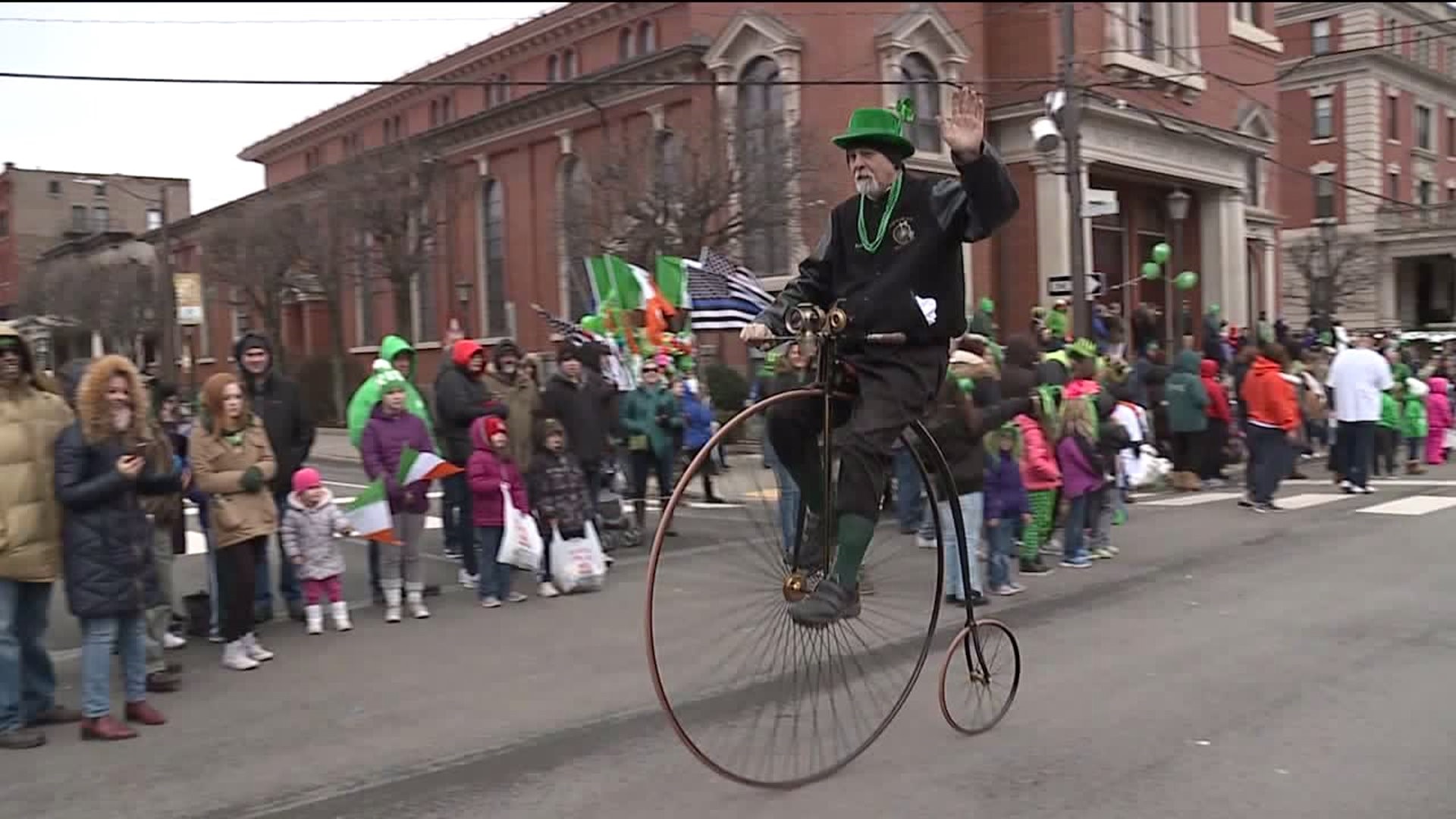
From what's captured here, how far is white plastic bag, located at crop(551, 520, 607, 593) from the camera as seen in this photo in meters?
9.34

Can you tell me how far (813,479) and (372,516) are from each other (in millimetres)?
4750

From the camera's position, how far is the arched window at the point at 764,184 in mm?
25250

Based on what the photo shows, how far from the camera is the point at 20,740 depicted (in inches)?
230

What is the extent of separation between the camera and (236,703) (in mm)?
6570

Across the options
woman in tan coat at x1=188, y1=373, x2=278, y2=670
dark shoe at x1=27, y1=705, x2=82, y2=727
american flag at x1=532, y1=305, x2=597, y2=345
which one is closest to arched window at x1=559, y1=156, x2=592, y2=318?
american flag at x1=532, y1=305, x2=597, y2=345

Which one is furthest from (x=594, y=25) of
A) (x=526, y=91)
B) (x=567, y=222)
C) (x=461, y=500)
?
(x=461, y=500)

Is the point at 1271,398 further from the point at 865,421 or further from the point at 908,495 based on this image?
the point at 865,421

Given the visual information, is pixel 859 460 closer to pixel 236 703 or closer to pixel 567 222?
pixel 236 703

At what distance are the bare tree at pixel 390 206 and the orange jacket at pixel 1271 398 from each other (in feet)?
90.7

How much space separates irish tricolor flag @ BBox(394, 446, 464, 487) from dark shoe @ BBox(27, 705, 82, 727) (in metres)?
2.86

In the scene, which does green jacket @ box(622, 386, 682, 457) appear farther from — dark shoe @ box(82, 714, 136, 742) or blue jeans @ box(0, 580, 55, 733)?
dark shoe @ box(82, 714, 136, 742)

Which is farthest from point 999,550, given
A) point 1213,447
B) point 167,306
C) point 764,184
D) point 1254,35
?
point 1254,35

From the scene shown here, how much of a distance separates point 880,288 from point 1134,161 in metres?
31.4

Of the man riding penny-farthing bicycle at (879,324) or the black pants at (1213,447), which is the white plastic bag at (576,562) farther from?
the black pants at (1213,447)
